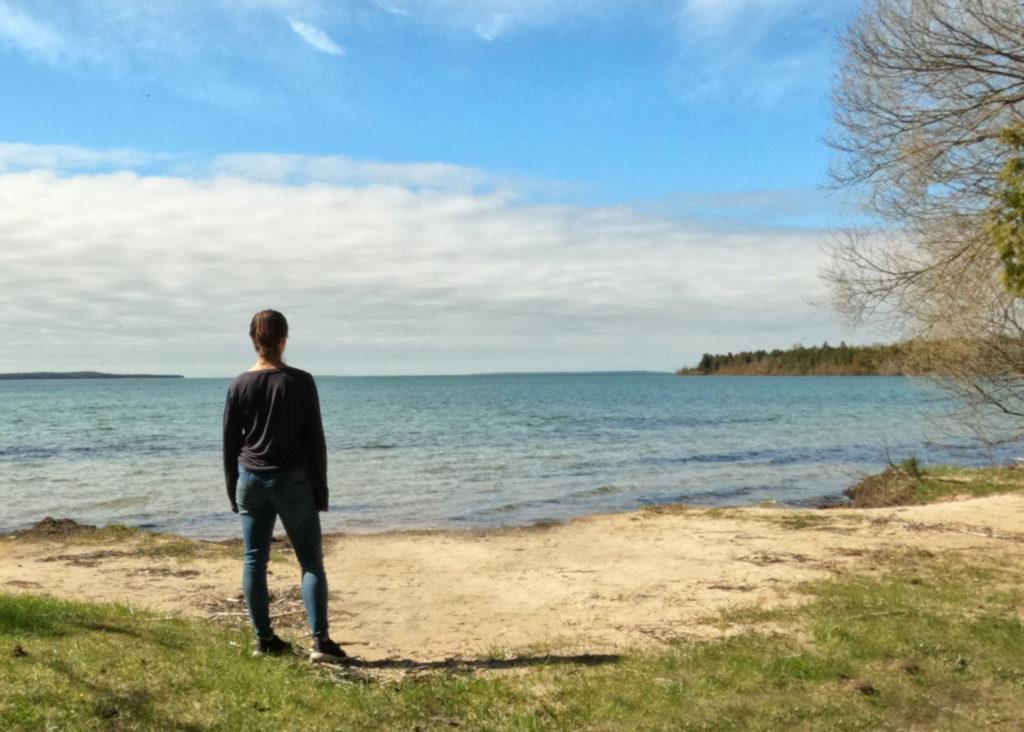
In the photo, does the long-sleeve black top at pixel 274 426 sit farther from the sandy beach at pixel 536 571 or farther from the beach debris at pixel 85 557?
the beach debris at pixel 85 557

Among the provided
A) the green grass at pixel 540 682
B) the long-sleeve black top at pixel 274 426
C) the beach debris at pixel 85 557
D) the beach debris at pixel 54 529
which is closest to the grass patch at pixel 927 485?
the green grass at pixel 540 682

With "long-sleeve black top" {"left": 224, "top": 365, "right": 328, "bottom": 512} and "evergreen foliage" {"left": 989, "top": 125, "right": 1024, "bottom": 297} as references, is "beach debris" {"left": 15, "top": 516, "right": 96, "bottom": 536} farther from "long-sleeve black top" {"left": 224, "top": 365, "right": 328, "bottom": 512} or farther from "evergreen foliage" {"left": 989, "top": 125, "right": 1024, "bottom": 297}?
"evergreen foliage" {"left": 989, "top": 125, "right": 1024, "bottom": 297}

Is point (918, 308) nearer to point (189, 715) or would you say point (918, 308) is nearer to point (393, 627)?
point (393, 627)

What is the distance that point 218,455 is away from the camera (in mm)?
30125

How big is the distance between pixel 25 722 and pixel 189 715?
0.77 metres

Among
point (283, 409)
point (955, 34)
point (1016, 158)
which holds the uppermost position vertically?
point (955, 34)

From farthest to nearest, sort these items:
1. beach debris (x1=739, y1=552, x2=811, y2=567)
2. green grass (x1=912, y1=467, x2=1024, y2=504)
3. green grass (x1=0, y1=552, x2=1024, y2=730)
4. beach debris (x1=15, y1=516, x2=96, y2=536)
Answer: green grass (x1=912, y1=467, x2=1024, y2=504) < beach debris (x1=15, y1=516, x2=96, y2=536) < beach debris (x1=739, y1=552, x2=811, y2=567) < green grass (x1=0, y1=552, x2=1024, y2=730)

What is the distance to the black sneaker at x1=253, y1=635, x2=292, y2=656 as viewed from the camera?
229 inches

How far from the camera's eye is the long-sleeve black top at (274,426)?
216 inches

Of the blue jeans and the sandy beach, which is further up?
the blue jeans

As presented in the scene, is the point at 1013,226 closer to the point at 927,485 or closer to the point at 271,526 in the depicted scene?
the point at 271,526

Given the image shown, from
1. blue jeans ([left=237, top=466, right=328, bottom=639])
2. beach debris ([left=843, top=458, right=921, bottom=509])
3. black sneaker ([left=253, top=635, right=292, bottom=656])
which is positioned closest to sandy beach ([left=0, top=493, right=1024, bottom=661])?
black sneaker ([left=253, top=635, right=292, bottom=656])

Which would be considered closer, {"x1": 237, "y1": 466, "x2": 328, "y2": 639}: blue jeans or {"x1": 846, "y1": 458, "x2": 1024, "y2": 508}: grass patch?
{"x1": 237, "y1": 466, "x2": 328, "y2": 639}: blue jeans

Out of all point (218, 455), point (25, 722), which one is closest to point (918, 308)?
point (25, 722)
